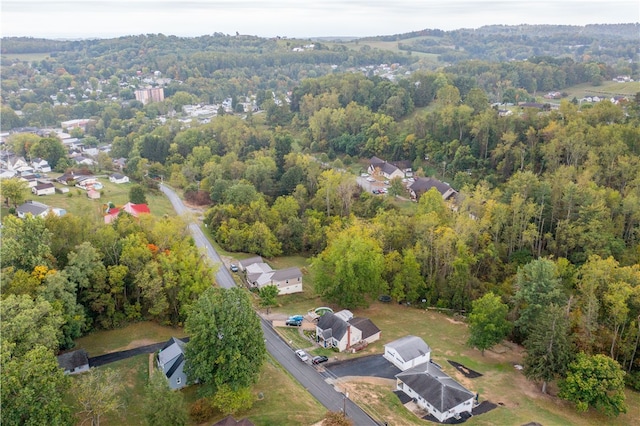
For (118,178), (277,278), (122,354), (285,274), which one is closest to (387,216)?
(285,274)

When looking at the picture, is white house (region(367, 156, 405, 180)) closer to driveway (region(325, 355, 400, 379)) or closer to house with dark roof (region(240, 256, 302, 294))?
house with dark roof (region(240, 256, 302, 294))

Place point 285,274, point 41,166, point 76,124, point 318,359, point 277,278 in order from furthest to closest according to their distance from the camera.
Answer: point 76,124
point 41,166
point 285,274
point 277,278
point 318,359

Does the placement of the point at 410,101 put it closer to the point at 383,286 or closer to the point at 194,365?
the point at 383,286

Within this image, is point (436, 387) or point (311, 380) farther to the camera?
point (311, 380)

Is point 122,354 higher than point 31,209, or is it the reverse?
point 31,209

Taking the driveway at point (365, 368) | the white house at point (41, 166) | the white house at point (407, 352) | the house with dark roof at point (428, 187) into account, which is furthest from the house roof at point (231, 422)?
the white house at point (41, 166)

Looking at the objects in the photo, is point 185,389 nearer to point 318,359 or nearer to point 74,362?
point 74,362

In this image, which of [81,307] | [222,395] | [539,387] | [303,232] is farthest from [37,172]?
[539,387]

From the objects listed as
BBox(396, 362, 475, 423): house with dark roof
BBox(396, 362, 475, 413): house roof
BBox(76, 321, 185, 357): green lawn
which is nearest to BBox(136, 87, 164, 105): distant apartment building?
BBox(76, 321, 185, 357): green lawn
